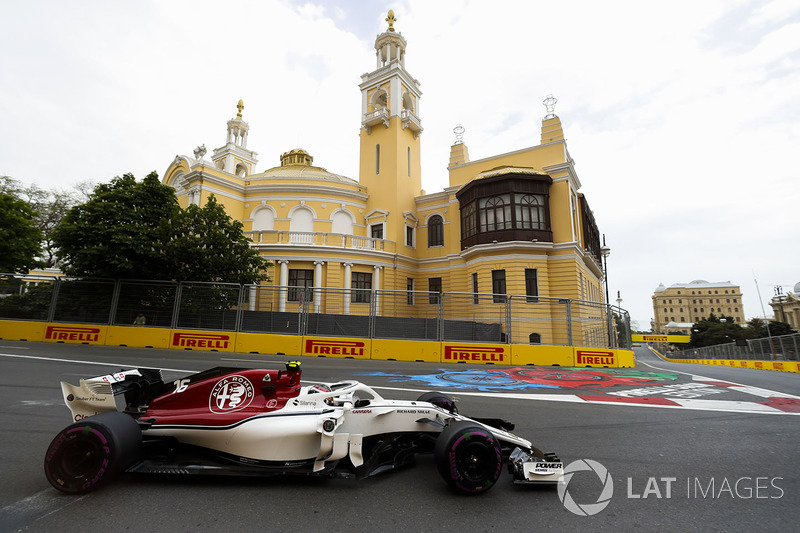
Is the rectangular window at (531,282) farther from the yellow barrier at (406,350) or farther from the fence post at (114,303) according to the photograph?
the fence post at (114,303)

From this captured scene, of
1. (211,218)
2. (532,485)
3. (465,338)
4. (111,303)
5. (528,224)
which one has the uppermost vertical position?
(528,224)

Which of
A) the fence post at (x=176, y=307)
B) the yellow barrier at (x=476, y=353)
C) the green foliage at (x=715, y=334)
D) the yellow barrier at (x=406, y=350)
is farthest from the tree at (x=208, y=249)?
the green foliage at (x=715, y=334)

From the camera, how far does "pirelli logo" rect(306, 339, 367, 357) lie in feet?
41.8

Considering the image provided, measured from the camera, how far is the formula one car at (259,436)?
9.18 ft

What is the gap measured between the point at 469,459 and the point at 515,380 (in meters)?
6.66

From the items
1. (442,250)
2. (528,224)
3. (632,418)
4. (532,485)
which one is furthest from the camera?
(442,250)

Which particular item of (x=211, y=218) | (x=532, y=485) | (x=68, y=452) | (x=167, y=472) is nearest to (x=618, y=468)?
(x=532, y=485)

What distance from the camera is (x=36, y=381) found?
23.1ft

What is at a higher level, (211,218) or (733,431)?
(211,218)

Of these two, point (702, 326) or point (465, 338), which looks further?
point (702, 326)

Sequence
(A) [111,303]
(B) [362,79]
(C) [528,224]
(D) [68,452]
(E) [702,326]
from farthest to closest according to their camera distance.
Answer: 1. (E) [702,326]
2. (B) [362,79]
3. (C) [528,224]
4. (A) [111,303]
5. (D) [68,452]

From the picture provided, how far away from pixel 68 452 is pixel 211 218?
52.6ft

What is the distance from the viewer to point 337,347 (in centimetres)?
1280

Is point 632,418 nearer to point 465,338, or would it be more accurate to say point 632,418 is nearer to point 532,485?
point 532,485
